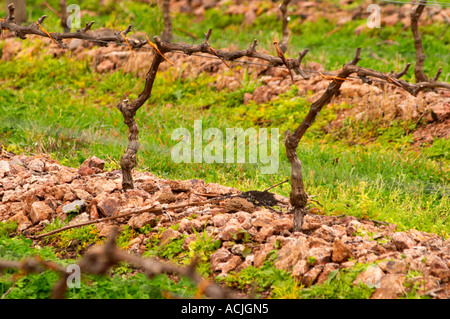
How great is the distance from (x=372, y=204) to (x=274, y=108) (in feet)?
12.9

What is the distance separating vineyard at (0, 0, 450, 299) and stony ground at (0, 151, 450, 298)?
0.05ft

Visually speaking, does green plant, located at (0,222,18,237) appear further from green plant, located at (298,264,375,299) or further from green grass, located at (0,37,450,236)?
green plant, located at (298,264,375,299)

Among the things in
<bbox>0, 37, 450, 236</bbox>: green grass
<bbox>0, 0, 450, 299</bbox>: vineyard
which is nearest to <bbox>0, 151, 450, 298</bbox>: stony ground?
<bbox>0, 0, 450, 299</bbox>: vineyard

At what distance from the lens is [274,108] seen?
8.16 m

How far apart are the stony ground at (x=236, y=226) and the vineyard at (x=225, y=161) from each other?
14 millimetres

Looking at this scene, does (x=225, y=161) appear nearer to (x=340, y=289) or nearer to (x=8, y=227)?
(x=8, y=227)

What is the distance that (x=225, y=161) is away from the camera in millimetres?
6223

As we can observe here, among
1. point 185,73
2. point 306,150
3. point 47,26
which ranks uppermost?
point 47,26

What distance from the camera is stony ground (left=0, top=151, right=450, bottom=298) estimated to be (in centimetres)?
332

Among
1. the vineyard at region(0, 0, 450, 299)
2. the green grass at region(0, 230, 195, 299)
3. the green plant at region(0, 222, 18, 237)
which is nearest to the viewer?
the green grass at region(0, 230, 195, 299)

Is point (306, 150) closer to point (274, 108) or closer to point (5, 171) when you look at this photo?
point (274, 108)

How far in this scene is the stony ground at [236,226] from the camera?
332cm
